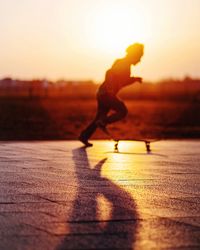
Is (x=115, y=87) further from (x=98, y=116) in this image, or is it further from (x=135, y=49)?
(x=135, y=49)

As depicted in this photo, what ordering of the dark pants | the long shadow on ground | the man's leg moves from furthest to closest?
the man's leg
the dark pants
the long shadow on ground

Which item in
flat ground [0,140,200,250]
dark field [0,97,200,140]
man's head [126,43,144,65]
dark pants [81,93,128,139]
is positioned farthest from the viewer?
dark field [0,97,200,140]

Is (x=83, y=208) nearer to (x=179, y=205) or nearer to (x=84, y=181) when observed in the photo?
(x=179, y=205)

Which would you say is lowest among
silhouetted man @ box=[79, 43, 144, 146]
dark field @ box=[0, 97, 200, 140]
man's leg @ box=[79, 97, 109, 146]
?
dark field @ box=[0, 97, 200, 140]

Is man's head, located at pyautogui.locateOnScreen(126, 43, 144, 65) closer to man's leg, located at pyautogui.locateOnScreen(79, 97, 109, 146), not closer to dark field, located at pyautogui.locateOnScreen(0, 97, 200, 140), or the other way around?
man's leg, located at pyautogui.locateOnScreen(79, 97, 109, 146)

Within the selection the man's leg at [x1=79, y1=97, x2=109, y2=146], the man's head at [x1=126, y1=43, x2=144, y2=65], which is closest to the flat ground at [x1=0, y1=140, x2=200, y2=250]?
the man's head at [x1=126, y1=43, x2=144, y2=65]

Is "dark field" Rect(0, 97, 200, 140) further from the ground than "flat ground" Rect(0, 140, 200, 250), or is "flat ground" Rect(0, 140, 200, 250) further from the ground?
"flat ground" Rect(0, 140, 200, 250)

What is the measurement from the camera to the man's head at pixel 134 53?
16.7 m

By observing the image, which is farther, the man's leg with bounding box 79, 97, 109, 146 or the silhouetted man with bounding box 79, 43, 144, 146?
the man's leg with bounding box 79, 97, 109, 146

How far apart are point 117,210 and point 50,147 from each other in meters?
10.6

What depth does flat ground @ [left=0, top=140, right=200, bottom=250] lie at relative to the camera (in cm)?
593

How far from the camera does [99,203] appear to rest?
789 cm

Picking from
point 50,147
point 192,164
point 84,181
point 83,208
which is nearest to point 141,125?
point 50,147

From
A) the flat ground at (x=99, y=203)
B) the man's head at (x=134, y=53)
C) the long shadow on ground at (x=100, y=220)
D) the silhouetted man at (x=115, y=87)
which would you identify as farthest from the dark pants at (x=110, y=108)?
the long shadow on ground at (x=100, y=220)
